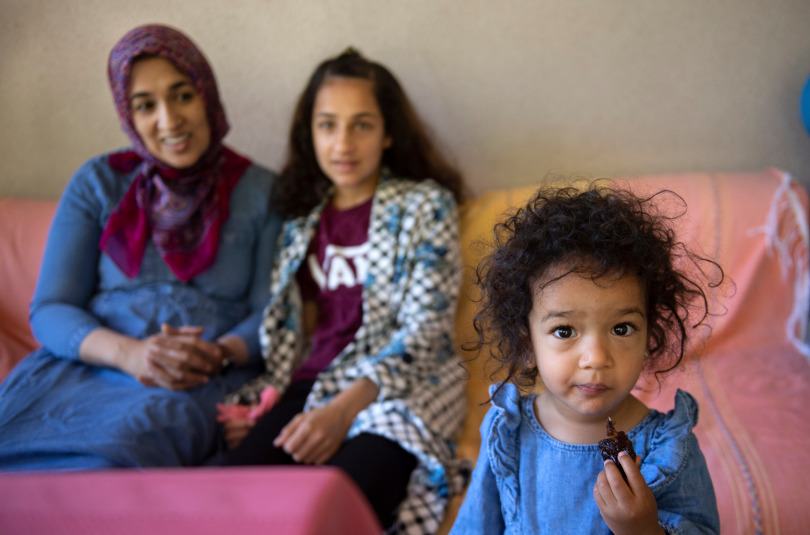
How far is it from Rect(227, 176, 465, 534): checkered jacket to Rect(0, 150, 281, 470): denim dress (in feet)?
0.26

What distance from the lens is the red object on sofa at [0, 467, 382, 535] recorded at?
0.54m

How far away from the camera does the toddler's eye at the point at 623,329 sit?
2.55ft

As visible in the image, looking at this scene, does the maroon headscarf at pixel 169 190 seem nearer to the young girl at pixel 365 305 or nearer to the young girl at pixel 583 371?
the young girl at pixel 365 305

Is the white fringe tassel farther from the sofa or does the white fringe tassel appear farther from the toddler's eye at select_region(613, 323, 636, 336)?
the toddler's eye at select_region(613, 323, 636, 336)

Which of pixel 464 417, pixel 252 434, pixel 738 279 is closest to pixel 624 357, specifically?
pixel 464 417

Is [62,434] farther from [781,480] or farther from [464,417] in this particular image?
[781,480]

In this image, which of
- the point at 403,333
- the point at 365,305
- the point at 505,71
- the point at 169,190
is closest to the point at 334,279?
the point at 365,305

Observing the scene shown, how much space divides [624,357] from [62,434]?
43.2 inches

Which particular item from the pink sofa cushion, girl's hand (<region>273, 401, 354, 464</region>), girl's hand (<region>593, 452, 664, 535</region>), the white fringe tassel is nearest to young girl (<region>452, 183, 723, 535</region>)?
girl's hand (<region>593, 452, 664, 535</region>)

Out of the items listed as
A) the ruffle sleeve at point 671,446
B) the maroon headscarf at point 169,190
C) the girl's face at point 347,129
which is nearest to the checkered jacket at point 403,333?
the girl's face at point 347,129

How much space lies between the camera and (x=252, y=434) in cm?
133

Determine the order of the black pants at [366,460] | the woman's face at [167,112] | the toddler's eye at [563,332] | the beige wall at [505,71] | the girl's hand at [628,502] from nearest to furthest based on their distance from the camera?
1. the girl's hand at [628,502]
2. the toddler's eye at [563,332]
3. the black pants at [366,460]
4. the woman's face at [167,112]
5. the beige wall at [505,71]

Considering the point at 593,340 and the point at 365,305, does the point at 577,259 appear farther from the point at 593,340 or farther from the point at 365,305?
the point at 365,305

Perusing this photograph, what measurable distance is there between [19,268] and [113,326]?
1.69ft
